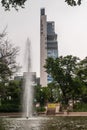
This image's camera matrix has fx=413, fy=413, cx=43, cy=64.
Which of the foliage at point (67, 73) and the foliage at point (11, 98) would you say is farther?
the foliage at point (67, 73)

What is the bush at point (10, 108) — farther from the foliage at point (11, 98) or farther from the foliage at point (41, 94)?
the foliage at point (41, 94)

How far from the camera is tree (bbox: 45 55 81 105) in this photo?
221 ft

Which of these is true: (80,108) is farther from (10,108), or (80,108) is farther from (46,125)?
(46,125)

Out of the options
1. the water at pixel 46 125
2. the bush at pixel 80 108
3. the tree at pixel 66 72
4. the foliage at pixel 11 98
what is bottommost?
the water at pixel 46 125

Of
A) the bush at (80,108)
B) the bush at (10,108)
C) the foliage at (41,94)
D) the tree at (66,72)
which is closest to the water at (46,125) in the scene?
the bush at (10,108)

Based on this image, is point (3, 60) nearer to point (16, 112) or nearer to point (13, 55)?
point (13, 55)

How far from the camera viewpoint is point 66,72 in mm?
67688

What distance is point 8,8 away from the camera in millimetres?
12109

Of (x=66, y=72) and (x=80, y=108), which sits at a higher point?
(x=66, y=72)

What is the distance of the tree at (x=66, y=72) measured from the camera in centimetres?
6725

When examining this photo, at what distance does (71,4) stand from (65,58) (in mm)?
55809

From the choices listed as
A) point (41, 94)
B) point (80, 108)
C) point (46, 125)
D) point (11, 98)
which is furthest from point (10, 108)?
point (46, 125)

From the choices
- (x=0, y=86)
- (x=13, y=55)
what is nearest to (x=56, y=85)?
(x=0, y=86)

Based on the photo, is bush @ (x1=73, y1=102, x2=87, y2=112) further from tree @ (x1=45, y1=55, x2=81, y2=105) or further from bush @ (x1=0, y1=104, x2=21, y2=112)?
bush @ (x1=0, y1=104, x2=21, y2=112)
